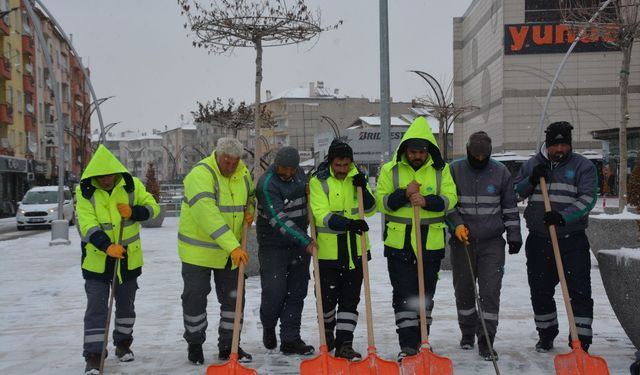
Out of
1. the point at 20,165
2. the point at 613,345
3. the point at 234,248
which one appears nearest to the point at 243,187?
the point at 234,248

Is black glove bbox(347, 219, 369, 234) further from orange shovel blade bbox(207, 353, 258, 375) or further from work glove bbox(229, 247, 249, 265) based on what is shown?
orange shovel blade bbox(207, 353, 258, 375)

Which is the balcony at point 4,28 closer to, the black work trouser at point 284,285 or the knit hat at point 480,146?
the black work trouser at point 284,285

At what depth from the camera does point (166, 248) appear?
49.8 feet

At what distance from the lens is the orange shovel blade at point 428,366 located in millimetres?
5012

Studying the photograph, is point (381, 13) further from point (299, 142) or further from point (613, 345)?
point (299, 142)

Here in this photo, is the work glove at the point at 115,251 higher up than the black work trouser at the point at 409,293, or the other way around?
the work glove at the point at 115,251

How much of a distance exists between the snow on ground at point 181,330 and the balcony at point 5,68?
33.2m

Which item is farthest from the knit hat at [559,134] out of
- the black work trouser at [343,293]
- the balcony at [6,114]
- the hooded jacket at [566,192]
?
the balcony at [6,114]

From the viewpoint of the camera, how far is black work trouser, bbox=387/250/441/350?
571 cm

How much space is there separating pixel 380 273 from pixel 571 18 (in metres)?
8.30

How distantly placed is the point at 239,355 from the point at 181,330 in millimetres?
1294

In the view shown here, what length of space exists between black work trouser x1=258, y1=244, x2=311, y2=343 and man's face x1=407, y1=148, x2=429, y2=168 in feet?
3.68

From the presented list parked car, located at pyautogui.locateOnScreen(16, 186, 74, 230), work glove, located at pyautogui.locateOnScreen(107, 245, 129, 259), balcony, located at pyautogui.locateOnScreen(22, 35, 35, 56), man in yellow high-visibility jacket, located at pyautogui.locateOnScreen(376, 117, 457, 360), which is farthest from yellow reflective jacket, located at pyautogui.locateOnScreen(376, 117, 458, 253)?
balcony, located at pyautogui.locateOnScreen(22, 35, 35, 56)

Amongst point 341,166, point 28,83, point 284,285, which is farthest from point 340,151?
point 28,83
